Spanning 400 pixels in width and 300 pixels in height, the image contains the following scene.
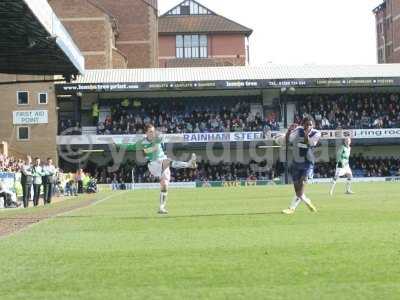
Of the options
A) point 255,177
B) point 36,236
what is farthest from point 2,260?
point 255,177

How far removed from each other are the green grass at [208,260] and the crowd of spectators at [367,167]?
4314 centimetres

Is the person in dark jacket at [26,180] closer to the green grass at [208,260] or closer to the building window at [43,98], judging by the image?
the green grass at [208,260]

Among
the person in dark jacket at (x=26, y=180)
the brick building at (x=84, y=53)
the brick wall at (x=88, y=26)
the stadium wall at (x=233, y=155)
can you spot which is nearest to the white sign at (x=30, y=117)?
the brick building at (x=84, y=53)

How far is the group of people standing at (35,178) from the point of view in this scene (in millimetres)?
27895

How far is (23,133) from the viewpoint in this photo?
57625 mm

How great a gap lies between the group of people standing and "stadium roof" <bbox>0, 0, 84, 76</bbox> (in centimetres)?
353

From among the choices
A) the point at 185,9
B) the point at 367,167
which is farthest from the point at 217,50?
the point at 367,167

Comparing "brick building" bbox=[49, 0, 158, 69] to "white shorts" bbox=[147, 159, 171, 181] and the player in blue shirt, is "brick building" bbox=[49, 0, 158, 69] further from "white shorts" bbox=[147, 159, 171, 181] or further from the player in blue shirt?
the player in blue shirt

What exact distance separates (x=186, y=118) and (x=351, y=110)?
13006 millimetres

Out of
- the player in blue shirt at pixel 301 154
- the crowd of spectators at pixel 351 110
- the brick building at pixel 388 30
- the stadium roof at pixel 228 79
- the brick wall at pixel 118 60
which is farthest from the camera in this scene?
the brick building at pixel 388 30

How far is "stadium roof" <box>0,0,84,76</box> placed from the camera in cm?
2092

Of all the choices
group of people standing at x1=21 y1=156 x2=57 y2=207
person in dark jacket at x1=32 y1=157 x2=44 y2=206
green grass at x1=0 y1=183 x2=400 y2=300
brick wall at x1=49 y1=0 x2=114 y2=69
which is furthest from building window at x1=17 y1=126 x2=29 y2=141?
green grass at x1=0 y1=183 x2=400 y2=300

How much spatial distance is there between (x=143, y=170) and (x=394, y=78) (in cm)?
2014

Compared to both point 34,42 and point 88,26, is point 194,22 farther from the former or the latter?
point 34,42
